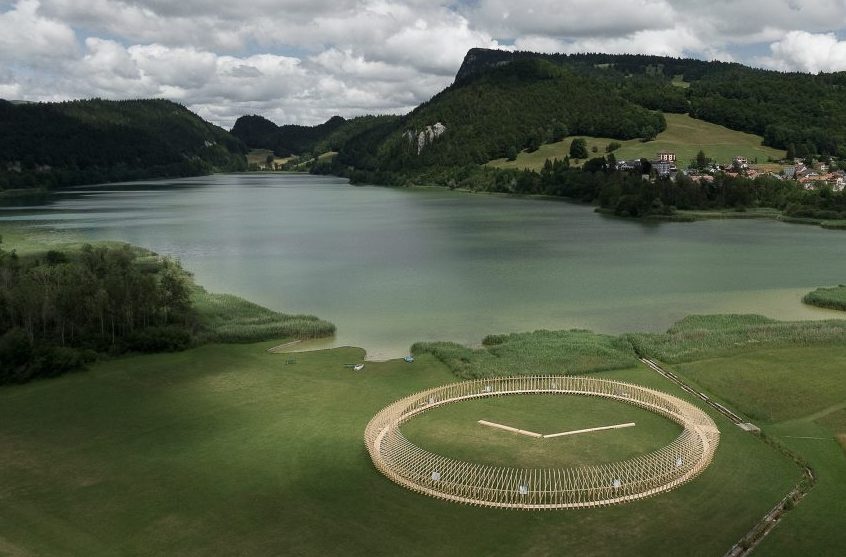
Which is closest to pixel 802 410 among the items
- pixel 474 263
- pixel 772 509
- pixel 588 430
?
pixel 588 430

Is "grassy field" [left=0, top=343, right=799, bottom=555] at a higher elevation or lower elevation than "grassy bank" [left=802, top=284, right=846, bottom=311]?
lower

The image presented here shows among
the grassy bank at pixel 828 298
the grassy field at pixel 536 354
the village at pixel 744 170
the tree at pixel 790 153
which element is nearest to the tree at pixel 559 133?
the village at pixel 744 170

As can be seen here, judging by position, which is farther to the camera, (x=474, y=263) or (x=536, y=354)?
(x=474, y=263)

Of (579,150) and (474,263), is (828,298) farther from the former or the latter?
(579,150)

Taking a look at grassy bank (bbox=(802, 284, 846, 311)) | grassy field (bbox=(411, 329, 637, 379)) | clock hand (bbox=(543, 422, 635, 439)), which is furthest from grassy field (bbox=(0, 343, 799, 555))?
grassy bank (bbox=(802, 284, 846, 311))

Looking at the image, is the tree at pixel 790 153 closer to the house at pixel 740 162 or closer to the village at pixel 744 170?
the village at pixel 744 170

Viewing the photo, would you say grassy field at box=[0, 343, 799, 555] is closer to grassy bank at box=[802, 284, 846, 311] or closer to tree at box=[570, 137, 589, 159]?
grassy bank at box=[802, 284, 846, 311]

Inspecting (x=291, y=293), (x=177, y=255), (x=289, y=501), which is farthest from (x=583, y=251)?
(x=289, y=501)
